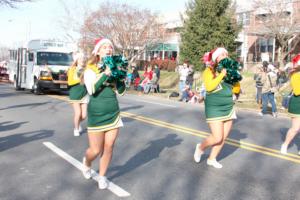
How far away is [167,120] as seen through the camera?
1256 cm

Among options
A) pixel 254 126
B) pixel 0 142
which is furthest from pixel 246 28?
pixel 0 142

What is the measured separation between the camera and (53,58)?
21688 millimetres

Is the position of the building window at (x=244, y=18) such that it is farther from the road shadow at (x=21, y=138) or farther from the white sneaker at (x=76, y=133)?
the road shadow at (x=21, y=138)

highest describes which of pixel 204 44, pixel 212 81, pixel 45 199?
pixel 204 44

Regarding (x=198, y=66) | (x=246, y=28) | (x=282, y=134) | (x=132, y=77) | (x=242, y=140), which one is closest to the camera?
(x=242, y=140)

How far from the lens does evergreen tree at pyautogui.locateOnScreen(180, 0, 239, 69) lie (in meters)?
32.6

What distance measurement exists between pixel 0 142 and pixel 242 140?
16.3 ft

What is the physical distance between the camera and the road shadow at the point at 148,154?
21.9 feet

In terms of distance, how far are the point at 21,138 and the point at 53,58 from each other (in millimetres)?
12883

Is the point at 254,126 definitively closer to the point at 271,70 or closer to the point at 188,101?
the point at 271,70

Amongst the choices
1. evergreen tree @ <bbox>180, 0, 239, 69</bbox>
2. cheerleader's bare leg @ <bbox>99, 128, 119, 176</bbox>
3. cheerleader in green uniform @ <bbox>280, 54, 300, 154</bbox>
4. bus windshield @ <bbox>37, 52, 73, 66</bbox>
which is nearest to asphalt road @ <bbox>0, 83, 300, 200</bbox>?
cheerleader's bare leg @ <bbox>99, 128, 119, 176</bbox>

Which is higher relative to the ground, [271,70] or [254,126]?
[271,70]

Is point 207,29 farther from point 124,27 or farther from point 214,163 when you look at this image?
point 214,163

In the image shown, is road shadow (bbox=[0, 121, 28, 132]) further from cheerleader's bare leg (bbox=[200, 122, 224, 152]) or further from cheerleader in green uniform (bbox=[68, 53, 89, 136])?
cheerleader's bare leg (bbox=[200, 122, 224, 152])
